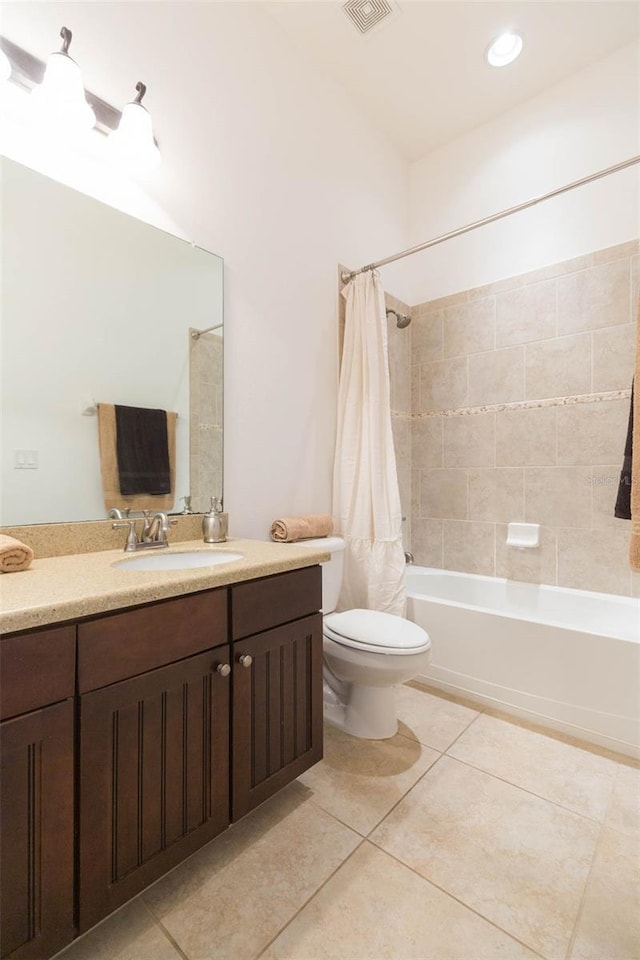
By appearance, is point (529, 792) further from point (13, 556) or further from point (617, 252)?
point (617, 252)

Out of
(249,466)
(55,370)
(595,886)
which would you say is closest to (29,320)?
(55,370)

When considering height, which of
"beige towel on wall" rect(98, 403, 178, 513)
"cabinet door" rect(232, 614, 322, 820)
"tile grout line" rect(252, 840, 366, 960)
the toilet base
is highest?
"beige towel on wall" rect(98, 403, 178, 513)

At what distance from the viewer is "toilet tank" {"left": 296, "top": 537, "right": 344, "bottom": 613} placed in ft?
5.98

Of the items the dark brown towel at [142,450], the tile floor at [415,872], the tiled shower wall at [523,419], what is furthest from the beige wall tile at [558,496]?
the dark brown towel at [142,450]

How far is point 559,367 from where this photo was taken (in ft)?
7.49

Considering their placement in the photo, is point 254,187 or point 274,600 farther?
point 254,187

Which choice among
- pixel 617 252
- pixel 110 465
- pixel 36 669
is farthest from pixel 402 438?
pixel 36 669

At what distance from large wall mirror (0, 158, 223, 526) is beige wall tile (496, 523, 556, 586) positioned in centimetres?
172

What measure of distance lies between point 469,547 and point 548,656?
2.91 feet

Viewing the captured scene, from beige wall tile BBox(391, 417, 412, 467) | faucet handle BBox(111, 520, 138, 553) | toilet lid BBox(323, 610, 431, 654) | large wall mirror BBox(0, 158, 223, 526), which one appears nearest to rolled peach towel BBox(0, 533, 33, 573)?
large wall mirror BBox(0, 158, 223, 526)

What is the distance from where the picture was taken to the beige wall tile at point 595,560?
2.10 metres

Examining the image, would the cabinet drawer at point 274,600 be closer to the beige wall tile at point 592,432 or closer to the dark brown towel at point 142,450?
the dark brown towel at point 142,450

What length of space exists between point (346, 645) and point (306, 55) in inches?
Answer: 110

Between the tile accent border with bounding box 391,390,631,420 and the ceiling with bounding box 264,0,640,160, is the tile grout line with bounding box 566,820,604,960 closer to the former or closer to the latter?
the tile accent border with bounding box 391,390,631,420
